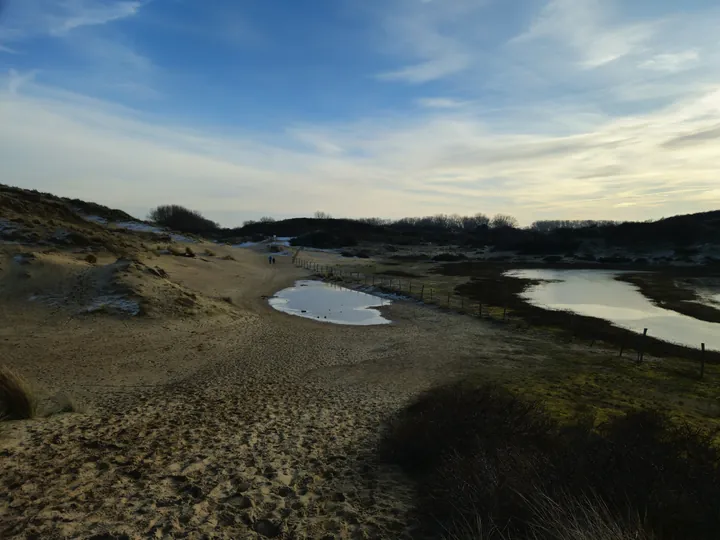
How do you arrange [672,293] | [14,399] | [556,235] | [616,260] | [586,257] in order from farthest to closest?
[556,235] < [586,257] < [616,260] < [672,293] < [14,399]

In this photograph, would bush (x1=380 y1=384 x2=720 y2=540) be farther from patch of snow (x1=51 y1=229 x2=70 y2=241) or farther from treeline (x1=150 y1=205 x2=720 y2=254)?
treeline (x1=150 y1=205 x2=720 y2=254)

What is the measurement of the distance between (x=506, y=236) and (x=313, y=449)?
11133 cm

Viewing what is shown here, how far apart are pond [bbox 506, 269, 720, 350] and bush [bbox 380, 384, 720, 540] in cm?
2079

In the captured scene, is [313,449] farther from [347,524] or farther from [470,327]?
[470,327]

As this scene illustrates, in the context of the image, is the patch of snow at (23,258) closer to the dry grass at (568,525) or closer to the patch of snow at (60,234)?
the patch of snow at (60,234)

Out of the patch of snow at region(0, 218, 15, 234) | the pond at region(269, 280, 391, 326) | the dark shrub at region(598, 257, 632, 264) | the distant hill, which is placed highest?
the distant hill

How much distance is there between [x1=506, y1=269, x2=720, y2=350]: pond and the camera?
24719mm

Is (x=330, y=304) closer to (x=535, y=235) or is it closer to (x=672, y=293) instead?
(x=672, y=293)

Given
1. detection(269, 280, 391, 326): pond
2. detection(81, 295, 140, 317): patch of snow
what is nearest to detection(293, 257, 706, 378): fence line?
detection(269, 280, 391, 326): pond

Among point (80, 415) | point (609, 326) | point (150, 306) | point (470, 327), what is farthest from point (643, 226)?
point (80, 415)

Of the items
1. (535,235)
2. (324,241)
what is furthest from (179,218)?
(535,235)

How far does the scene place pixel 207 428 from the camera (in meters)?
9.49

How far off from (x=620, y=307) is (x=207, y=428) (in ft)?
115

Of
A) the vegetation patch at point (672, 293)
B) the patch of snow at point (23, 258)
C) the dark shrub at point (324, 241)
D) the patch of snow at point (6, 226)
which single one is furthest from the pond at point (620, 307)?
the dark shrub at point (324, 241)
